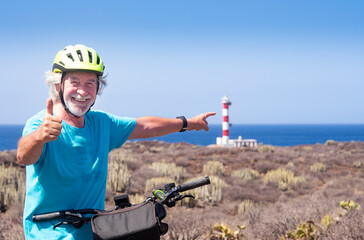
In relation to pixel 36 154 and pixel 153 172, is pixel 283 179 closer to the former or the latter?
pixel 153 172

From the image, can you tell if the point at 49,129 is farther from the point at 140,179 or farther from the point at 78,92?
the point at 140,179

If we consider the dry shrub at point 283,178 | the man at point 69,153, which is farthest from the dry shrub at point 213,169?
the man at point 69,153

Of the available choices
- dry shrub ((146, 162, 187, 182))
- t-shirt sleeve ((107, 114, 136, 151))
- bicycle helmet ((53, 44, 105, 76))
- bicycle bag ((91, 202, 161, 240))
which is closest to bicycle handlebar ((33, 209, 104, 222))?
bicycle bag ((91, 202, 161, 240))

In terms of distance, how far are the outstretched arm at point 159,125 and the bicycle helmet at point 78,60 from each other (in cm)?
62

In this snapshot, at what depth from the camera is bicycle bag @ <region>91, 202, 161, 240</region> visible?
2059 mm

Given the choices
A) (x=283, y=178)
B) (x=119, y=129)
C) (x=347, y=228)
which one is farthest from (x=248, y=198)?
(x=119, y=129)

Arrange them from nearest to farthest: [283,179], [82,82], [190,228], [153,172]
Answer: [82,82], [190,228], [153,172], [283,179]

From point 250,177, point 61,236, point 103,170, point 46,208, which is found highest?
point 103,170

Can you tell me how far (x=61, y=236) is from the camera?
224cm

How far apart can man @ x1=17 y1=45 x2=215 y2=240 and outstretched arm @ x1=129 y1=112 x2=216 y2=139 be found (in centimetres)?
38

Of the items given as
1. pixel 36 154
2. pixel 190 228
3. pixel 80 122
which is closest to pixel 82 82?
pixel 80 122

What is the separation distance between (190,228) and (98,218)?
3.80 m

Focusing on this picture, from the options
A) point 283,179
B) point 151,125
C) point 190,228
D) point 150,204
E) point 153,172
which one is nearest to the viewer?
point 150,204

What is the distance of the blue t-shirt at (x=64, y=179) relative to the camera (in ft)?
7.35
